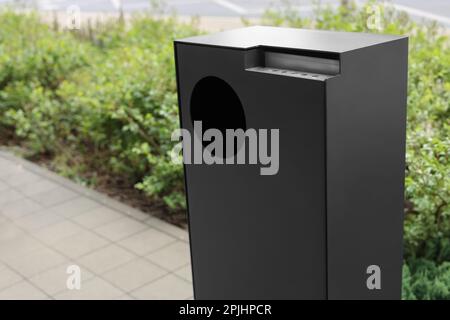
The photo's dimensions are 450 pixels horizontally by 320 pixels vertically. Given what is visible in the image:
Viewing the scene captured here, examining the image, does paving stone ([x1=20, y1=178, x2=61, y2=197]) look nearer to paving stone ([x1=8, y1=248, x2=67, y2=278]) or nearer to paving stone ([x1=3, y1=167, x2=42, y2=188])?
paving stone ([x1=3, y1=167, x2=42, y2=188])

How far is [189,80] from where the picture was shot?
97.3 inches

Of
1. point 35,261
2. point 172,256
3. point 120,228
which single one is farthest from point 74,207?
point 172,256

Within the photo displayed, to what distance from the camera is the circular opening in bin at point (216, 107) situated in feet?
8.33

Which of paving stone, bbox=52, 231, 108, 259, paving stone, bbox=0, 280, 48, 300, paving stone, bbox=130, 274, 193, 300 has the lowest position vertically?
paving stone, bbox=130, 274, 193, 300

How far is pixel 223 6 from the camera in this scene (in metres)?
15.7

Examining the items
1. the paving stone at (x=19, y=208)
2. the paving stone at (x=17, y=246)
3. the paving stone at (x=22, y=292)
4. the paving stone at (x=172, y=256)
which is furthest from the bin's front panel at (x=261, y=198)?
the paving stone at (x=19, y=208)

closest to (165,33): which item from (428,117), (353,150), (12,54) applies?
(12,54)

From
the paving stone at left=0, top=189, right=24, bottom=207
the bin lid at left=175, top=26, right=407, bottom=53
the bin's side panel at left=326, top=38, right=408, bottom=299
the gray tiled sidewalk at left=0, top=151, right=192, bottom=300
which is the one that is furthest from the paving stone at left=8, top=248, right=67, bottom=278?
the bin's side panel at left=326, top=38, right=408, bottom=299

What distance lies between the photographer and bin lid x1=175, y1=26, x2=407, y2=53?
2152 millimetres

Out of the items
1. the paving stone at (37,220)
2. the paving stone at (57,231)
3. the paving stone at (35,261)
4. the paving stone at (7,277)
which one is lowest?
the paving stone at (7,277)

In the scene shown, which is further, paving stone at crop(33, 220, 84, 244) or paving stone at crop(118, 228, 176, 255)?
paving stone at crop(33, 220, 84, 244)

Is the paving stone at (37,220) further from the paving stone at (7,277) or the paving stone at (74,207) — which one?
the paving stone at (7,277)

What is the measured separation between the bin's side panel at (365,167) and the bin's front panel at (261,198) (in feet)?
0.15
